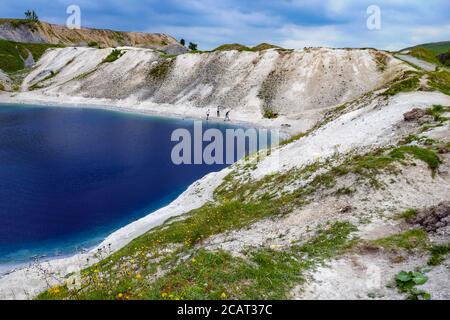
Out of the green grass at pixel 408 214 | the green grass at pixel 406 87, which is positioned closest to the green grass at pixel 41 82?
the green grass at pixel 406 87

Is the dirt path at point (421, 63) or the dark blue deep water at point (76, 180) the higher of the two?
the dirt path at point (421, 63)

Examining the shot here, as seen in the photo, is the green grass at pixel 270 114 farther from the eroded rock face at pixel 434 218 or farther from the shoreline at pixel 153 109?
the eroded rock face at pixel 434 218

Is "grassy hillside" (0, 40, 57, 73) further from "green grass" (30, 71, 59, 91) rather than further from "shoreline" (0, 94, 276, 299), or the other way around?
"shoreline" (0, 94, 276, 299)

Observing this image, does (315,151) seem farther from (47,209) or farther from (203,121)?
(203,121)

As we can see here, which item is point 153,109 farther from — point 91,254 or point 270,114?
point 91,254

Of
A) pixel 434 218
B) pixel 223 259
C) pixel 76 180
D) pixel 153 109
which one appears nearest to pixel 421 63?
pixel 153 109

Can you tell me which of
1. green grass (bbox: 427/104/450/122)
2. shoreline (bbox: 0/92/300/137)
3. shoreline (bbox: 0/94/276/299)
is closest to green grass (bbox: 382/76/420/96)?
green grass (bbox: 427/104/450/122)
